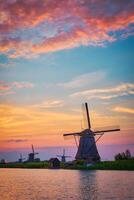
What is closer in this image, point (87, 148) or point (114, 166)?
point (114, 166)

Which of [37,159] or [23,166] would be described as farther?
[37,159]

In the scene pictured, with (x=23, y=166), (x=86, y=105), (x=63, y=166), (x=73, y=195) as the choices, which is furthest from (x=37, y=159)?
(x=73, y=195)

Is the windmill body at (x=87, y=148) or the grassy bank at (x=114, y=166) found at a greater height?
the windmill body at (x=87, y=148)

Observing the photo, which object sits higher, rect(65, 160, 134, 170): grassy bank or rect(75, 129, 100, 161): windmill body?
rect(75, 129, 100, 161): windmill body

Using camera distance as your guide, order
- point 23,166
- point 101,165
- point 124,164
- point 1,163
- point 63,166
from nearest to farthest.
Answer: point 124,164 < point 101,165 < point 63,166 < point 23,166 < point 1,163

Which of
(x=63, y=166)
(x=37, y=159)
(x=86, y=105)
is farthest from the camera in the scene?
(x=37, y=159)

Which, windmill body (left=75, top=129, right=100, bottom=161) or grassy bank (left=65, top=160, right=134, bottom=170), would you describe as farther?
windmill body (left=75, top=129, right=100, bottom=161)

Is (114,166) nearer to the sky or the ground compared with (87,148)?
nearer to the ground

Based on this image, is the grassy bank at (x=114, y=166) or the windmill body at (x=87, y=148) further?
the windmill body at (x=87, y=148)

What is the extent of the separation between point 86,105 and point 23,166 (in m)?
53.4

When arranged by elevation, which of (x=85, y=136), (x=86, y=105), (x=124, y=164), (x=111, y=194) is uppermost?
(x=86, y=105)

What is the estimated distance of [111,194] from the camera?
35.0 m

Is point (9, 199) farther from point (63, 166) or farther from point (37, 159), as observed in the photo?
point (37, 159)

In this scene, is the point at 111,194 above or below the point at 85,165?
below
